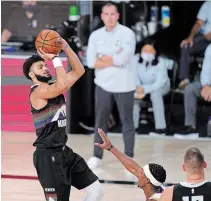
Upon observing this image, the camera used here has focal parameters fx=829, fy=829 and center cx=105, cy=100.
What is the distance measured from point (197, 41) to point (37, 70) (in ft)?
16.2

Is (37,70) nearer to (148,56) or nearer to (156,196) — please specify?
(156,196)

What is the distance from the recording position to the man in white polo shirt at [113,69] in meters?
9.08

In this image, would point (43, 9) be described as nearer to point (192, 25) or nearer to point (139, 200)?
point (192, 25)

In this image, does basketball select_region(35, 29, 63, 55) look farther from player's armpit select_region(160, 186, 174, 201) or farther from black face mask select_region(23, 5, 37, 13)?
black face mask select_region(23, 5, 37, 13)

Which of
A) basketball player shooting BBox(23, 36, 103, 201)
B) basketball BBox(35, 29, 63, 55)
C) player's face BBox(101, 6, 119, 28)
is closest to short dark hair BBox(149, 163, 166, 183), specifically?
basketball player shooting BBox(23, 36, 103, 201)

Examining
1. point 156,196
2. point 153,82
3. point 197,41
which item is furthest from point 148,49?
point 156,196

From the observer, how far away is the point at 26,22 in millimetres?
11523

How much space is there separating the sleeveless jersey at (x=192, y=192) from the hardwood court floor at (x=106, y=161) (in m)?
2.69

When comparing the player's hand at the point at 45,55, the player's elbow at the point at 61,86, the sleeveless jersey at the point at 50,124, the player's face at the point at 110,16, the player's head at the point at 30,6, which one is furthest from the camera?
the player's head at the point at 30,6

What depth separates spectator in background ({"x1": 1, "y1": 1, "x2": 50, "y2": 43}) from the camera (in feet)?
37.6

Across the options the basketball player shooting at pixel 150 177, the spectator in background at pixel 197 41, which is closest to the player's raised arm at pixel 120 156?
the basketball player shooting at pixel 150 177

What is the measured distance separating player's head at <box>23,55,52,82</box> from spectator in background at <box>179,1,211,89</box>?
15.8 feet

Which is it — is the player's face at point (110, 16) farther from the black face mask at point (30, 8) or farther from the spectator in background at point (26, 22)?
the black face mask at point (30, 8)

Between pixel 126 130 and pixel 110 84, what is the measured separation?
1.78 feet
